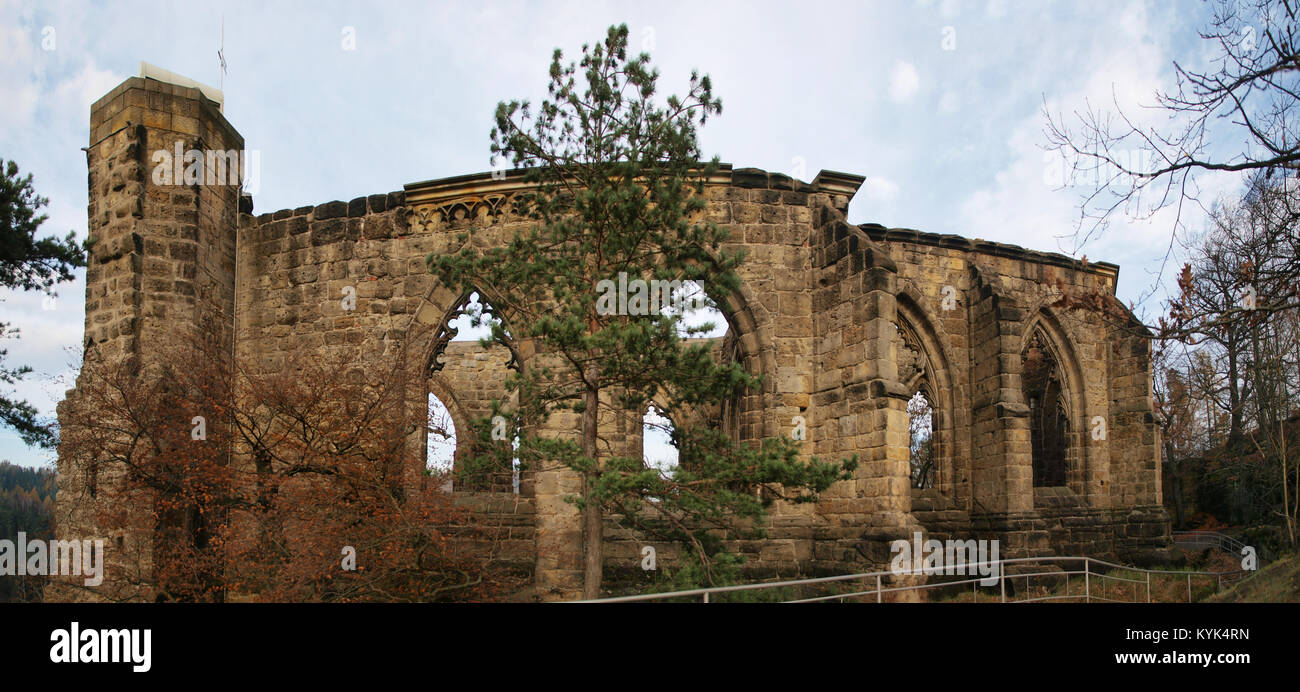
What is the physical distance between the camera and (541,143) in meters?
8.75

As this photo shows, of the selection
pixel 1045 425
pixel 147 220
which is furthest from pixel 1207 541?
pixel 147 220

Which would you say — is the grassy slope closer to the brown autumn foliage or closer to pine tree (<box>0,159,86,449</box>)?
the brown autumn foliage

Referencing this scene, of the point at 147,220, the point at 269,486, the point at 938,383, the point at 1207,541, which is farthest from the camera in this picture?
the point at 1207,541

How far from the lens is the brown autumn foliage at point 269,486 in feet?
27.0

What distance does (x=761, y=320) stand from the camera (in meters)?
11.4

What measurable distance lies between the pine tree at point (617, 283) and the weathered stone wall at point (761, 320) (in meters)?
2.19

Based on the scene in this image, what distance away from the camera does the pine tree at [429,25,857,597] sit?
7980mm

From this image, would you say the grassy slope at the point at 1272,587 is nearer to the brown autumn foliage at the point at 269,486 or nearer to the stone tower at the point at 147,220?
the brown autumn foliage at the point at 269,486

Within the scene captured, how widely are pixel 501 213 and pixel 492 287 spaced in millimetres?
3536

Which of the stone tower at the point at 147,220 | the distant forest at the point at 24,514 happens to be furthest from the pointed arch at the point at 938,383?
the distant forest at the point at 24,514

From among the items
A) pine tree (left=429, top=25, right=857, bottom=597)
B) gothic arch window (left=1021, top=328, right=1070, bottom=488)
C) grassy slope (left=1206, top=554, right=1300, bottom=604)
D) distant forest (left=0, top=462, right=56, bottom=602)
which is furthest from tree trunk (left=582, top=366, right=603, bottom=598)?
gothic arch window (left=1021, top=328, right=1070, bottom=488)

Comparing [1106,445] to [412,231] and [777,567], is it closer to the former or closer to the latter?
[777,567]

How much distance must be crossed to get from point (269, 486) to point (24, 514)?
18391 millimetres

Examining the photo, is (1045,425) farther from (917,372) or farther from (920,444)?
(920,444)
